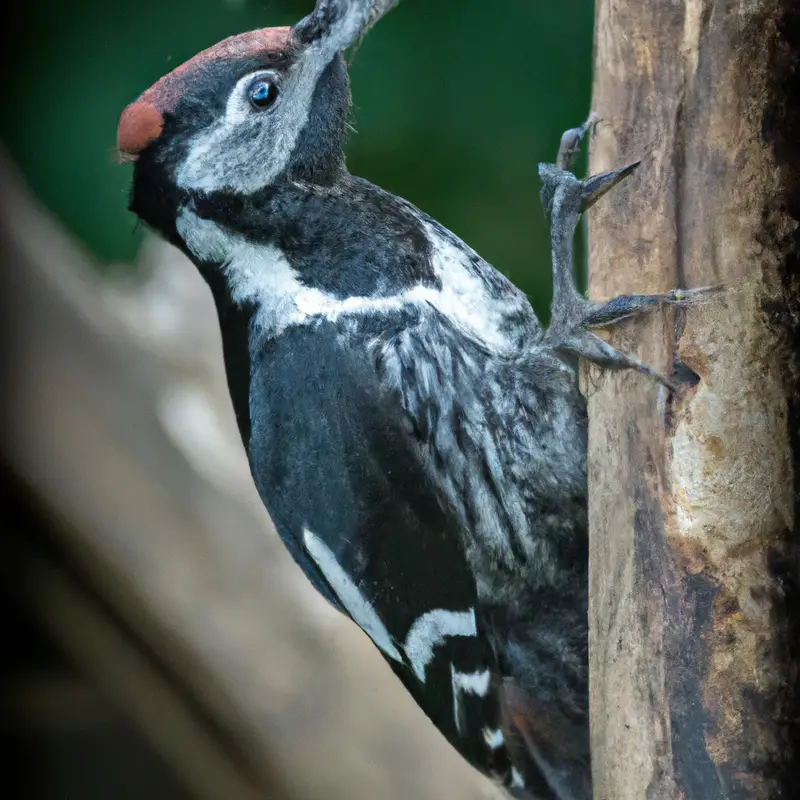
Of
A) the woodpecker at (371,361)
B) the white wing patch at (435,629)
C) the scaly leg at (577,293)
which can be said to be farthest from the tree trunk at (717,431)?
the white wing patch at (435,629)

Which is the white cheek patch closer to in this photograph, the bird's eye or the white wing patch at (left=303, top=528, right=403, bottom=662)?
the bird's eye

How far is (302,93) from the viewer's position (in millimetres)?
1138

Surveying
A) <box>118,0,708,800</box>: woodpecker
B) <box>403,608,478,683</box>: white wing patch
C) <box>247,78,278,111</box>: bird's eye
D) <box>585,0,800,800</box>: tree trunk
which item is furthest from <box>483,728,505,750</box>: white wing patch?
<box>247,78,278,111</box>: bird's eye

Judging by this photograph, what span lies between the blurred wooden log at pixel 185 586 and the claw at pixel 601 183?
36.7 inches

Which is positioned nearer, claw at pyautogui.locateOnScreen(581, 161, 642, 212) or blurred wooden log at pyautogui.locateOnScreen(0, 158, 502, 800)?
claw at pyautogui.locateOnScreen(581, 161, 642, 212)

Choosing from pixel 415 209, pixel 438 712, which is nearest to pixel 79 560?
pixel 438 712

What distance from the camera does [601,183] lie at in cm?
91

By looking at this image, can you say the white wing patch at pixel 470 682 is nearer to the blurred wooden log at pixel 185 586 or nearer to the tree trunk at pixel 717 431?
the tree trunk at pixel 717 431

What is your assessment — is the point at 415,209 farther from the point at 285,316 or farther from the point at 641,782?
the point at 641,782

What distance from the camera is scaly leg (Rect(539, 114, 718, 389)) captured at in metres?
0.86

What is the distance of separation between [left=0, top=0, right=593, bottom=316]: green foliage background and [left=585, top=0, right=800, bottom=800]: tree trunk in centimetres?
36

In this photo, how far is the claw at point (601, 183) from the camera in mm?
886

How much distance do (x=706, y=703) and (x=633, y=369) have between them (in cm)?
30

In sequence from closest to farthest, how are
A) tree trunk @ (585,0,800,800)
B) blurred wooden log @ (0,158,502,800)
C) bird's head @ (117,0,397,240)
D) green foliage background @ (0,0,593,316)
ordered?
1. tree trunk @ (585,0,800,800)
2. bird's head @ (117,0,397,240)
3. green foliage background @ (0,0,593,316)
4. blurred wooden log @ (0,158,502,800)
